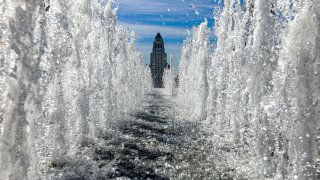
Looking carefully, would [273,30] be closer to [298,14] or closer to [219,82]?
[298,14]

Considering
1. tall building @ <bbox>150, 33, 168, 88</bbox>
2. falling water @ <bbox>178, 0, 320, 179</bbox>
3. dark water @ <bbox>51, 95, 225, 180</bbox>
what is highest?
tall building @ <bbox>150, 33, 168, 88</bbox>

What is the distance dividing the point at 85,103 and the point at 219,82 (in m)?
9.62

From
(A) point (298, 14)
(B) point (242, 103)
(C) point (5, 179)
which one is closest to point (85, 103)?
(B) point (242, 103)

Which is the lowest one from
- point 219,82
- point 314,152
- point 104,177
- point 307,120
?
point 104,177

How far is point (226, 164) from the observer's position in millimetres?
13930

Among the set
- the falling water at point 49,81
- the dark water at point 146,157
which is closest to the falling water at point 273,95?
the dark water at point 146,157

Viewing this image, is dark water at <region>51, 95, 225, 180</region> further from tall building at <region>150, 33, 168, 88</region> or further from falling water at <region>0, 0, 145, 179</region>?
tall building at <region>150, 33, 168, 88</region>

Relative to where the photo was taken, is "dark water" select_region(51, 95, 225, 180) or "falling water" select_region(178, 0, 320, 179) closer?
"falling water" select_region(178, 0, 320, 179)

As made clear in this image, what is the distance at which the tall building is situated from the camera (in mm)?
168225

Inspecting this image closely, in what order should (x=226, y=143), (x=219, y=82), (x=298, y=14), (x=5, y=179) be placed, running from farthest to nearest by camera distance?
(x=219, y=82), (x=226, y=143), (x=298, y=14), (x=5, y=179)

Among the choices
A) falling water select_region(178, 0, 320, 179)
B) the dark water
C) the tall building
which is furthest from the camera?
the tall building

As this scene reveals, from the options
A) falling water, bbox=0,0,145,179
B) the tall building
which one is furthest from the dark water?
the tall building

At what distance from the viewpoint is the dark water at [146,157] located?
12391 mm

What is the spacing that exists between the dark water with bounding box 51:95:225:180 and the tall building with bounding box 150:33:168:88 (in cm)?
14384
